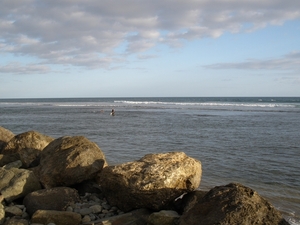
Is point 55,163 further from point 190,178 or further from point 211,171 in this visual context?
point 211,171

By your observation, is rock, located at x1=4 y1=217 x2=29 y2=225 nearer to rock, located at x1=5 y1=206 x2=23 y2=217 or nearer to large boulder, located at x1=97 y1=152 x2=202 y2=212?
rock, located at x1=5 y1=206 x2=23 y2=217

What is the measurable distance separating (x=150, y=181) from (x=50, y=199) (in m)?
2.35

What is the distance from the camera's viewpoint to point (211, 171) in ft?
35.5

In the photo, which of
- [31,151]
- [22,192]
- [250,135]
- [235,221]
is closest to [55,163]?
[22,192]

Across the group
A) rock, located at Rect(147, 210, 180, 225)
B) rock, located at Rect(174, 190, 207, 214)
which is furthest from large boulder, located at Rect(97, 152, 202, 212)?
rock, located at Rect(147, 210, 180, 225)

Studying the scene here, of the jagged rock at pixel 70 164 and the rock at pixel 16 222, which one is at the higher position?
the jagged rock at pixel 70 164

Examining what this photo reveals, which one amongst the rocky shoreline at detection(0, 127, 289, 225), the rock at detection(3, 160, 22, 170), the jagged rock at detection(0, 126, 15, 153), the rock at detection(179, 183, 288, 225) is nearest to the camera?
the rock at detection(179, 183, 288, 225)

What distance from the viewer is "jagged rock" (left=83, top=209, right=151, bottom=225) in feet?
19.3

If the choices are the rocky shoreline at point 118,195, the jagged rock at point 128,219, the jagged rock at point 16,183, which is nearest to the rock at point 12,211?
the rocky shoreline at point 118,195

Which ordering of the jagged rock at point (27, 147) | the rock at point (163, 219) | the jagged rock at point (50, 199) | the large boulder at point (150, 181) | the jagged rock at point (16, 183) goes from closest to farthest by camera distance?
the rock at point (163, 219) → the large boulder at point (150, 181) → the jagged rock at point (50, 199) → the jagged rock at point (16, 183) → the jagged rock at point (27, 147)

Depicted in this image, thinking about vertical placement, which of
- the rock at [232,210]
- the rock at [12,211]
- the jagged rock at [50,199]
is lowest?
the rock at [12,211]

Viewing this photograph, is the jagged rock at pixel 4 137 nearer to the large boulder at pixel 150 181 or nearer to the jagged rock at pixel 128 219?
the large boulder at pixel 150 181

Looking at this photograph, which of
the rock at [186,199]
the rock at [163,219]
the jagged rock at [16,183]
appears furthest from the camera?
the jagged rock at [16,183]

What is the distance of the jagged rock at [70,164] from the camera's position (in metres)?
7.64
